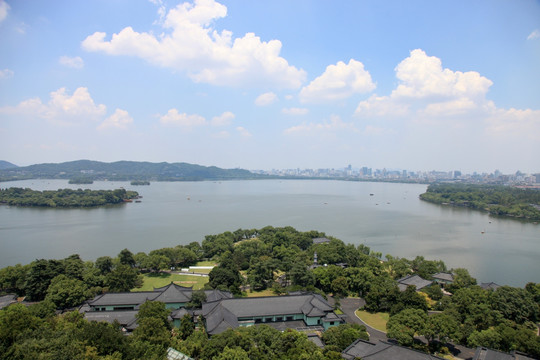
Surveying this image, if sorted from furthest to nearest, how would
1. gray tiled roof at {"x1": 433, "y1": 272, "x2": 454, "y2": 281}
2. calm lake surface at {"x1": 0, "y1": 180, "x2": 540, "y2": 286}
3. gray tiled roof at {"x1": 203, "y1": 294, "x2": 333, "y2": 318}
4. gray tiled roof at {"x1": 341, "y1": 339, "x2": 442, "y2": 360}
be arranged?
calm lake surface at {"x1": 0, "y1": 180, "x2": 540, "y2": 286}
gray tiled roof at {"x1": 433, "y1": 272, "x2": 454, "y2": 281}
gray tiled roof at {"x1": 203, "y1": 294, "x2": 333, "y2": 318}
gray tiled roof at {"x1": 341, "y1": 339, "x2": 442, "y2": 360}

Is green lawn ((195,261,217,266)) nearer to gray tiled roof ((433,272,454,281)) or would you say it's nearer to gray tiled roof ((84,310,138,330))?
gray tiled roof ((84,310,138,330))

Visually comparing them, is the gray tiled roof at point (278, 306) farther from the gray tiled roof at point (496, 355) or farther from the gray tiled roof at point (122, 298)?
the gray tiled roof at point (496, 355)

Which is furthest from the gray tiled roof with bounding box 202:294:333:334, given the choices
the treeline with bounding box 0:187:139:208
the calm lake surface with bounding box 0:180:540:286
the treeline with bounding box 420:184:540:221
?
the treeline with bounding box 0:187:139:208

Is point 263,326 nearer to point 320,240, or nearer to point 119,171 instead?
point 320,240

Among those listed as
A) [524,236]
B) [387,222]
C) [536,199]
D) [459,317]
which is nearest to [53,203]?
[387,222]

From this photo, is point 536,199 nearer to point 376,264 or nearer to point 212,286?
point 376,264

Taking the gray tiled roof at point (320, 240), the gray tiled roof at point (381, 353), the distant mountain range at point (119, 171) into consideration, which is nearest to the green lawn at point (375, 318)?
the gray tiled roof at point (381, 353)

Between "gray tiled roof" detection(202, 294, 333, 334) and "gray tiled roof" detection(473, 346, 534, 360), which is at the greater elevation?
"gray tiled roof" detection(473, 346, 534, 360)
